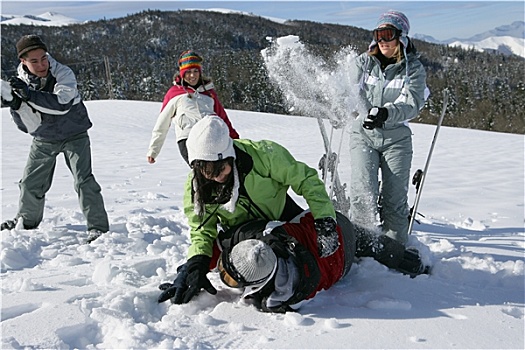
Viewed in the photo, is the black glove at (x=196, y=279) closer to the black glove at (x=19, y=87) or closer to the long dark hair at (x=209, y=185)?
the long dark hair at (x=209, y=185)

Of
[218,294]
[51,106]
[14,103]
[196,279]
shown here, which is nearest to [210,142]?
[196,279]

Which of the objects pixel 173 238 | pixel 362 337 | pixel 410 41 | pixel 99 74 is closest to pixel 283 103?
pixel 410 41

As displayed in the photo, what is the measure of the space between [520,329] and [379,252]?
1018 millimetres

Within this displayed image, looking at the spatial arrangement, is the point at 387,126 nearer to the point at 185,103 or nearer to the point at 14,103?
the point at 185,103

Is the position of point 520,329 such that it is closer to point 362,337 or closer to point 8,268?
point 362,337

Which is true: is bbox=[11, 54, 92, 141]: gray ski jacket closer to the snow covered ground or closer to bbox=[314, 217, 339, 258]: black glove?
the snow covered ground

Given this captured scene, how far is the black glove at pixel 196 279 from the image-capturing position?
103 inches

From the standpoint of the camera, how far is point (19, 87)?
3707 millimetres

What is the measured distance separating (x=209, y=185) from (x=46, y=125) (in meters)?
2.17

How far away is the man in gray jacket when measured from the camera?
151 inches

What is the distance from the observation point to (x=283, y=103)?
4.31 metres

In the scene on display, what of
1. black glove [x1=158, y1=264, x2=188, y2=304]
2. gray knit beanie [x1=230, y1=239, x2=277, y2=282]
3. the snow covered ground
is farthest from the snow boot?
black glove [x1=158, y1=264, x2=188, y2=304]

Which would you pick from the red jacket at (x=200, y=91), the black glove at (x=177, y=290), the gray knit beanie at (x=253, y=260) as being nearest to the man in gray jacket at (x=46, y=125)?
the red jacket at (x=200, y=91)

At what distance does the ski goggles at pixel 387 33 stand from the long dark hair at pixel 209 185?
160cm
